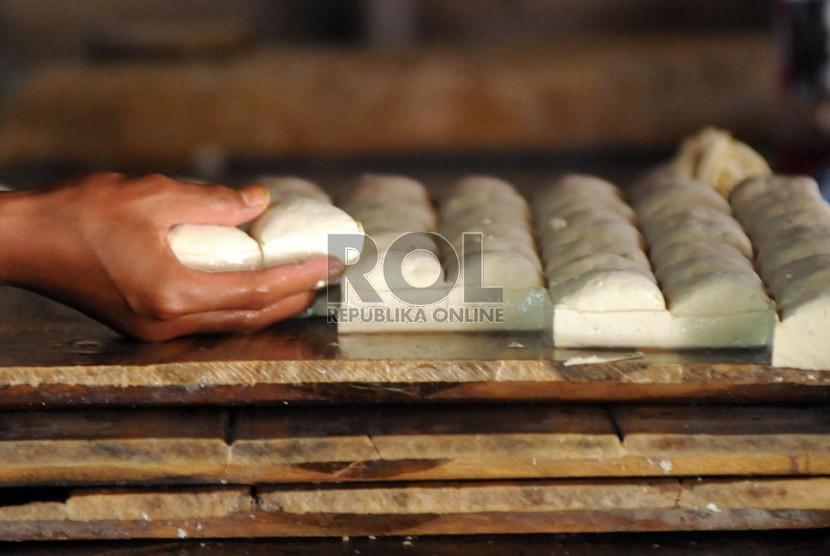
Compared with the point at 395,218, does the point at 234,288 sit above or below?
below

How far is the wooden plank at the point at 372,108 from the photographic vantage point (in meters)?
4.64

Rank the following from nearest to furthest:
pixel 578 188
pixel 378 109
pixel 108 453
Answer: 1. pixel 108 453
2. pixel 578 188
3. pixel 378 109

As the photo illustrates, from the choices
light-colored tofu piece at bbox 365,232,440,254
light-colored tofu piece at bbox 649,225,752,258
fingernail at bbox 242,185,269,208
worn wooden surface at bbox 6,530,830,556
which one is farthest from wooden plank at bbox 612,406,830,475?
fingernail at bbox 242,185,269,208

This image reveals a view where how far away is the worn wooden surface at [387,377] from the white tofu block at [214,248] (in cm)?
16

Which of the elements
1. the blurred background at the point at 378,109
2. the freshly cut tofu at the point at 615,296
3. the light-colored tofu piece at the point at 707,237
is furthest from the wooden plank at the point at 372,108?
the freshly cut tofu at the point at 615,296

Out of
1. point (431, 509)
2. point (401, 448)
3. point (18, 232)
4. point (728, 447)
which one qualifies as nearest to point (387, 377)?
point (401, 448)

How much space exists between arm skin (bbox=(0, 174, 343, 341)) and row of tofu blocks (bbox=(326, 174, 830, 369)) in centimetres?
17

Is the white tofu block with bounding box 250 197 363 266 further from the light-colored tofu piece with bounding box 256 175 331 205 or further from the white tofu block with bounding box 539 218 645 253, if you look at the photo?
the white tofu block with bounding box 539 218 645 253

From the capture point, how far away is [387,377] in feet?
5.15

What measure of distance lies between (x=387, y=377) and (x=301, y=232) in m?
0.33

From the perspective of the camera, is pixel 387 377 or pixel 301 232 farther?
pixel 301 232

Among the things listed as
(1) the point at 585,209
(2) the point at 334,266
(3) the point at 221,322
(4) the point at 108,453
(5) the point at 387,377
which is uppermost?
(1) the point at 585,209

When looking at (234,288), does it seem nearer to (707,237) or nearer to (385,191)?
(385,191)

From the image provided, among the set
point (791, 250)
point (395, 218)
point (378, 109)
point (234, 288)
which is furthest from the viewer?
point (378, 109)
